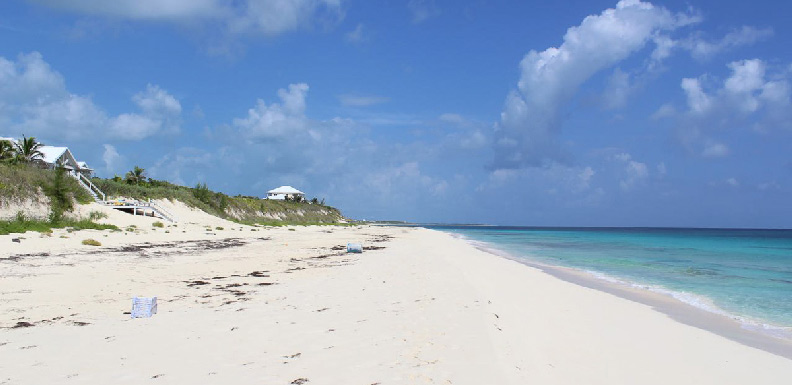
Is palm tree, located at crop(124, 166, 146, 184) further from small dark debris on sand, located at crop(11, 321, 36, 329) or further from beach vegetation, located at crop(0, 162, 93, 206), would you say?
small dark debris on sand, located at crop(11, 321, 36, 329)

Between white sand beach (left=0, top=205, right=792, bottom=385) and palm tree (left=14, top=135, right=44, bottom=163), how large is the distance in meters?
37.7

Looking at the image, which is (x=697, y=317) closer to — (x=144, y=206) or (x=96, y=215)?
(x=96, y=215)

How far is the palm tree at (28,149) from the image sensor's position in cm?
4022

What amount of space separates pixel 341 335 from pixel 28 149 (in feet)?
163

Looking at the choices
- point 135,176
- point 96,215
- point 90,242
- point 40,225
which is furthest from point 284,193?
point 90,242

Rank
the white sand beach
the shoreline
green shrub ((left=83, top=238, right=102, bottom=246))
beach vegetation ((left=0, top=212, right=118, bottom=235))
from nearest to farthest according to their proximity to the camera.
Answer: the white sand beach → the shoreline → green shrub ((left=83, top=238, right=102, bottom=246)) → beach vegetation ((left=0, top=212, right=118, bottom=235))

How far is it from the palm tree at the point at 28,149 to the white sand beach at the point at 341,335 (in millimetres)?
37661

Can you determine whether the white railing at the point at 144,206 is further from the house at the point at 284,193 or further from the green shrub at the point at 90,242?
the house at the point at 284,193

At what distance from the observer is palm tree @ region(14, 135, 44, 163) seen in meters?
40.2

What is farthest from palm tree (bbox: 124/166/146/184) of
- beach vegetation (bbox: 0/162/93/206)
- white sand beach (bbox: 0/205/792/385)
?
white sand beach (bbox: 0/205/792/385)

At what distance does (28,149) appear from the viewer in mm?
40688

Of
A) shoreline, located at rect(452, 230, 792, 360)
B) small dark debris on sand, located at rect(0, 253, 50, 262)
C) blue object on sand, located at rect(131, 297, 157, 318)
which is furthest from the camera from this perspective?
small dark debris on sand, located at rect(0, 253, 50, 262)

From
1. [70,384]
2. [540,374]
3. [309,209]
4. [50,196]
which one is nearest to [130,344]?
[70,384]

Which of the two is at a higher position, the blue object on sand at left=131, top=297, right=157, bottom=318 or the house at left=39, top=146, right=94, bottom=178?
the house at left=39, top=146, right=94, bottom=178
